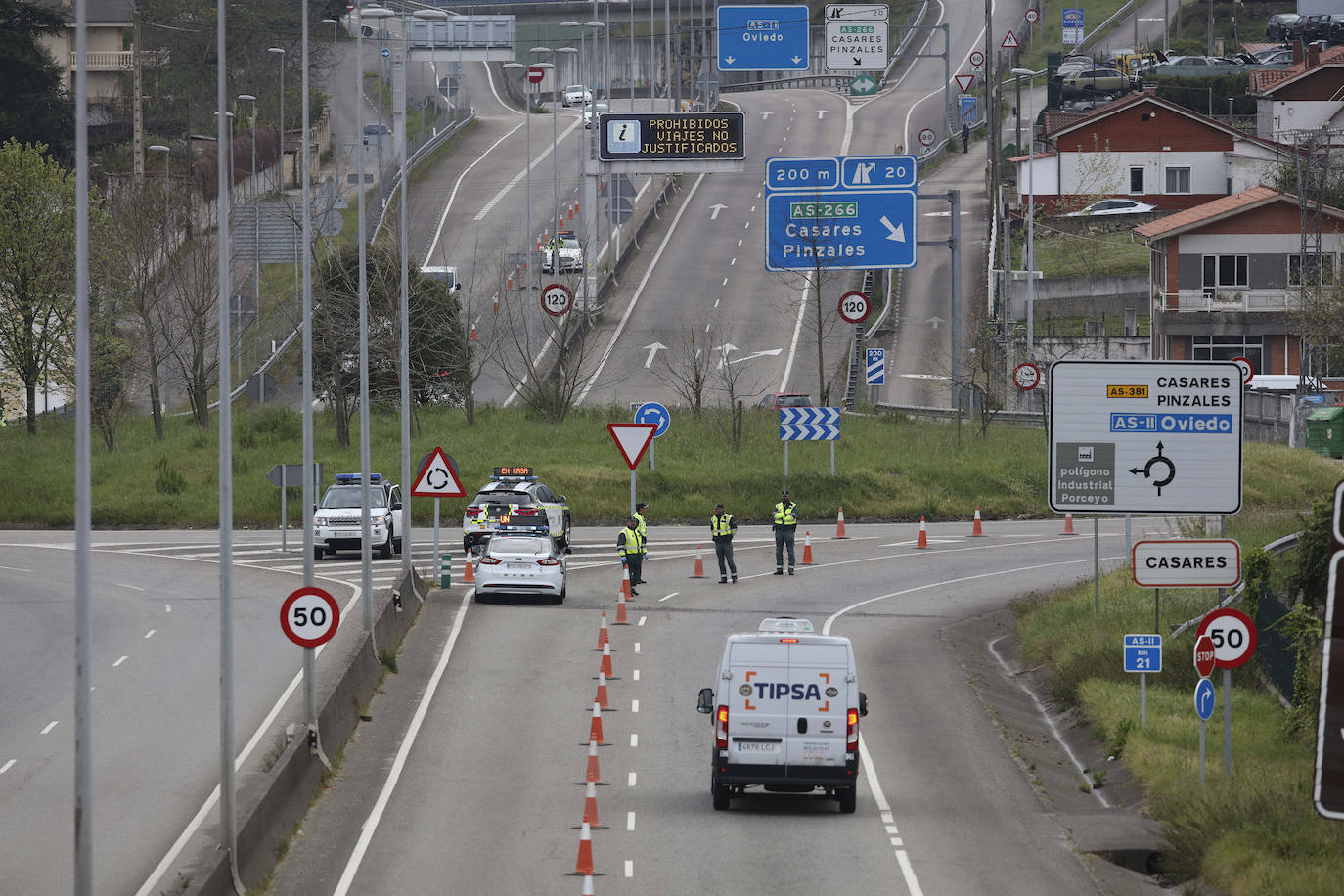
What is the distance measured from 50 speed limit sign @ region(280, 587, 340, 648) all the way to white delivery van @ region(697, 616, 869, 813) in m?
4.26

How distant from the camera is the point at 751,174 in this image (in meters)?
94.3

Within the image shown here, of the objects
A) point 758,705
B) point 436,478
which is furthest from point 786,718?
point 436,478

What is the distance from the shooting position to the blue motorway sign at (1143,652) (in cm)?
2012

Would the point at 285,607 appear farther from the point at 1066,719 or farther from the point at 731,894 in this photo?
the point at 1066,719

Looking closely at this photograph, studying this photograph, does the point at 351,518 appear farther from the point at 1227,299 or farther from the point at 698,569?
the point at 1227,299

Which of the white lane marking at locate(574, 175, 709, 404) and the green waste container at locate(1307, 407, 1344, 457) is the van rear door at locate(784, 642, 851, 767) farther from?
the white lane marking at locate(574, 175, 709, 404)

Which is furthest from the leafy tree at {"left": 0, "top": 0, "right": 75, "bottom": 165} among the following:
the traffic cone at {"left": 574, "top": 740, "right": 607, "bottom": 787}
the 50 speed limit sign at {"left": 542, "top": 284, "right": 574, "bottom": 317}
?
the traffic cone at {"left": 574, "top": 740, "right": 607, "bottom": 787}

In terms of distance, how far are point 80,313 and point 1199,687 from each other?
12173 mm

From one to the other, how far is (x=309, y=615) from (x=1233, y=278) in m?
56.1

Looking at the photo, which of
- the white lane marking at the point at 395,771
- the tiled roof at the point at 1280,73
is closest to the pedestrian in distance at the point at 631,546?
the white lane marking at the point at 395,771

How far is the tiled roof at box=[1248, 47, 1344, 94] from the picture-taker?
300ft

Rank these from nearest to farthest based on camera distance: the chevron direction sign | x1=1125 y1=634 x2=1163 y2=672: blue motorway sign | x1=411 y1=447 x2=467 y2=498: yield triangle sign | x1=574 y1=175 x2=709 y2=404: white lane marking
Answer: x1=1125 y1=634 x2=1163 y2=672: blue motorway sign < x1=411 y1=447 x2=467 y2=498: yield triangle sign < the chevron direction sign < x1=574 y1=175 x2=709 y2=404: white lane marking

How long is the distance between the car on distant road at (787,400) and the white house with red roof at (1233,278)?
57.6ft

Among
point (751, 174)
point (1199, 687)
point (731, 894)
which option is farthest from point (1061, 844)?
point (751, 174)
